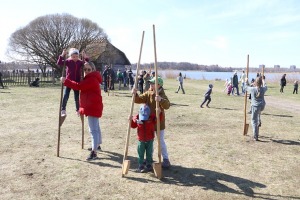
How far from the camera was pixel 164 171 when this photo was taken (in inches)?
241

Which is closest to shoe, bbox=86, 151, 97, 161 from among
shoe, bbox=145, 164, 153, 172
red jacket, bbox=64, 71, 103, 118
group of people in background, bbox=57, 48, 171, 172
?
group of people in background, bbox=57, 48, 171, 172

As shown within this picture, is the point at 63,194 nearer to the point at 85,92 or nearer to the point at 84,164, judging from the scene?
the point at 84,164

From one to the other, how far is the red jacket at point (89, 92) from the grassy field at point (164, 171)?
3.75 feet

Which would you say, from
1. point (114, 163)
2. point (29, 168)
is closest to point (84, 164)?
point (114, 163)

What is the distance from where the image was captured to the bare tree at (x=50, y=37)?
39.1 metres

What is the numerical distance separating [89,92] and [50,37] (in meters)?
35.7

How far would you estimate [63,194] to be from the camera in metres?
4.96

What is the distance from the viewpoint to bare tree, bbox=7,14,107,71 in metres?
39.1

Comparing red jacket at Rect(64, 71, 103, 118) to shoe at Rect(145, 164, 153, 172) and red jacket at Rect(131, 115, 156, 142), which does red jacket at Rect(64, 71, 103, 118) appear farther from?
shoe at Rect(145, 164, 153, 172)

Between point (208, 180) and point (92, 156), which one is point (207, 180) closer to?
point (208, 180)

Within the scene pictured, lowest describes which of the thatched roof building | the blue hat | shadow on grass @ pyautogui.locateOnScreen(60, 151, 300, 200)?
shadow on grass @ pyautogui.locateOnScreen(60, 151, 300, 200)

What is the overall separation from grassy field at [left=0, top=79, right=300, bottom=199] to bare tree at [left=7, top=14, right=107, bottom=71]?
3039cm

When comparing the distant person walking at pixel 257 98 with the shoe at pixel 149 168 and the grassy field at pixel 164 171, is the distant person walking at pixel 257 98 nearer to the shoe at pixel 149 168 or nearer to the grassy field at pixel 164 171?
the grassy field at pixel 164 171

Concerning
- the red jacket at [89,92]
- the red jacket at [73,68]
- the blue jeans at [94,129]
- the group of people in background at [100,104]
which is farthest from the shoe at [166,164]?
the red jacket at [73,68]
